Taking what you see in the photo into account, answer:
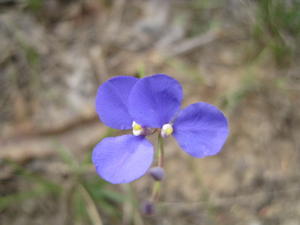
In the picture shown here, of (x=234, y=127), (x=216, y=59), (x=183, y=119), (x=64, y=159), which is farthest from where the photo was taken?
(x=216, y=59)

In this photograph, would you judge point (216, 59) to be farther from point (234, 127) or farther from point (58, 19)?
point (58, 19)

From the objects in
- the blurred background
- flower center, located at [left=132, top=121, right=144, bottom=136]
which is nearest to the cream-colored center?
flower center, located at [left=132, top=121, right=144, bottom=136]

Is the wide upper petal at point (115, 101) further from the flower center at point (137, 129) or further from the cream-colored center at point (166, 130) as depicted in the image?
the cream-colored center at point (166, 130)

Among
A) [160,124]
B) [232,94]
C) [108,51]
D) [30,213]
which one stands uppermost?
[108,51]

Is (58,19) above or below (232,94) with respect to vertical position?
above

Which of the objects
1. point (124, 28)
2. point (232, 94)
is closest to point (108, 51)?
point (124, 28)

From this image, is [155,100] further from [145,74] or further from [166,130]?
[145,74]

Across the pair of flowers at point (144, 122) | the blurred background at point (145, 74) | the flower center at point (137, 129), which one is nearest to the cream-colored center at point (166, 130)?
the pair of flowers at point (144, 122)
